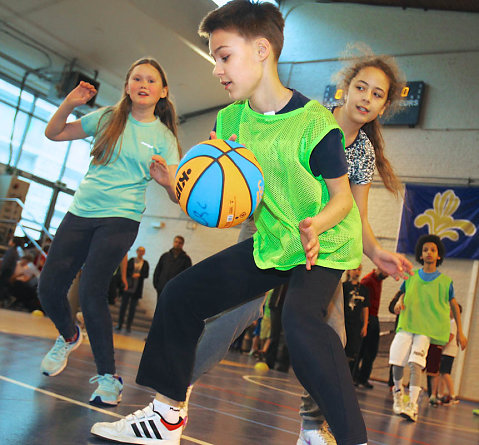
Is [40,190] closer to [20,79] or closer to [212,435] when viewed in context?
[20,79]

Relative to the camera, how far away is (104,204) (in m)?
3.08

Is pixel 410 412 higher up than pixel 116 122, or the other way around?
pixel 116 122

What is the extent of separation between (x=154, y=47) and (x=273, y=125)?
13113 millimetres

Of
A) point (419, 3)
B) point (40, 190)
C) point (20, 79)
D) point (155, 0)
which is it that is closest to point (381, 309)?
point (419, 3)

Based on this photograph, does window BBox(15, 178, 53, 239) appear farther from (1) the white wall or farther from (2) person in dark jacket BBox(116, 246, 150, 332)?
(1) the white wall

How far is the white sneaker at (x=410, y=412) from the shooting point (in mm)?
4992

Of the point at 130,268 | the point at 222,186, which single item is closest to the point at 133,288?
the point at 130,268

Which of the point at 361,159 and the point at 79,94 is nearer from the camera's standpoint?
the point at 361,159

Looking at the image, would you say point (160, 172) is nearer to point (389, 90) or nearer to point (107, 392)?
point (107, 392)

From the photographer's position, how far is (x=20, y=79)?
1683 centimetres

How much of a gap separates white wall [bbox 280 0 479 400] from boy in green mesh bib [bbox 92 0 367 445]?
1086 cm

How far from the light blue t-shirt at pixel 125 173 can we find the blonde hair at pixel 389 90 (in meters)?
1.05

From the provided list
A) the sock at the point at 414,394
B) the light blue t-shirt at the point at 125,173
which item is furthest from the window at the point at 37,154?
the light blue t-shirt at the point at 125,173

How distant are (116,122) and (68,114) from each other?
10.3 inches
